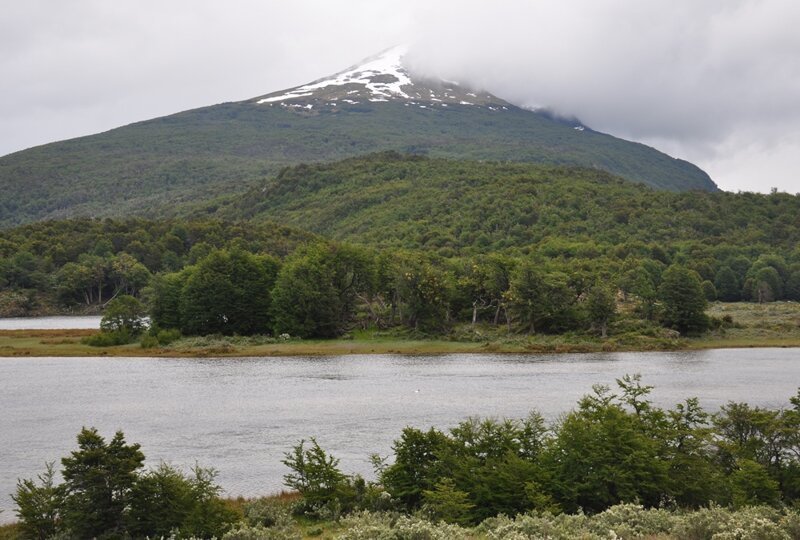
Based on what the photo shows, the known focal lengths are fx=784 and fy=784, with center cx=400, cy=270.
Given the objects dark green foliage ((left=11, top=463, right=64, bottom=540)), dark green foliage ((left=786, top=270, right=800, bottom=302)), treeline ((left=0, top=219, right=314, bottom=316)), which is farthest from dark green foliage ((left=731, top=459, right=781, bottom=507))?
treeline ((left=0, top=219, right=314, bottom=316))

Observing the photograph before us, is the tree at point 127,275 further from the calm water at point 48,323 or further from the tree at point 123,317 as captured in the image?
the tree at point 123,317

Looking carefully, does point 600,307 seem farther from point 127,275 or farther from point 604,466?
point 127,275

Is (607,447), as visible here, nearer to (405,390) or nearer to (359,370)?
(405,390)

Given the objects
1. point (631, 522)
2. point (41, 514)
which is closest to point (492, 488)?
point (631, 522)

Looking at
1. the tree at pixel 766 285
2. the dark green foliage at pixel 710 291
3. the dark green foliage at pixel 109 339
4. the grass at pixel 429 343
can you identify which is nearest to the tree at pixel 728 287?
the tree at pixel 766 285

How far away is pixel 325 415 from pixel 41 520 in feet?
80.6

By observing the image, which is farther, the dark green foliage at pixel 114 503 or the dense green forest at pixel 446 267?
the dense green forest at pixel 446 267

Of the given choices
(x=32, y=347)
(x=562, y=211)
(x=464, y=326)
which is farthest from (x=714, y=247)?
(x=32, y=347)

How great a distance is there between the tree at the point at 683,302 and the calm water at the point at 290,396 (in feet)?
28.4

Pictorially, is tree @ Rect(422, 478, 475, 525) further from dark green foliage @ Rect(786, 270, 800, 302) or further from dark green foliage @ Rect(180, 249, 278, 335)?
dark green foliage @ Rect(786, 270, 800, 302)

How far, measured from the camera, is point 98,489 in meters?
22.3

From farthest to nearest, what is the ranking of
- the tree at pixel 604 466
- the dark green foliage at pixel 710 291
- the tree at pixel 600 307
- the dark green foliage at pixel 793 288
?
1. the dark green foliage at pixel 793 288
2. the dark green foliage at pixel 710 291
3. the tree at pixel 600 307
4. the tree at pixel 604 466

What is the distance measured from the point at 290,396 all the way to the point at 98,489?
32428 mm

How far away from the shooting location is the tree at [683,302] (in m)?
89.0
